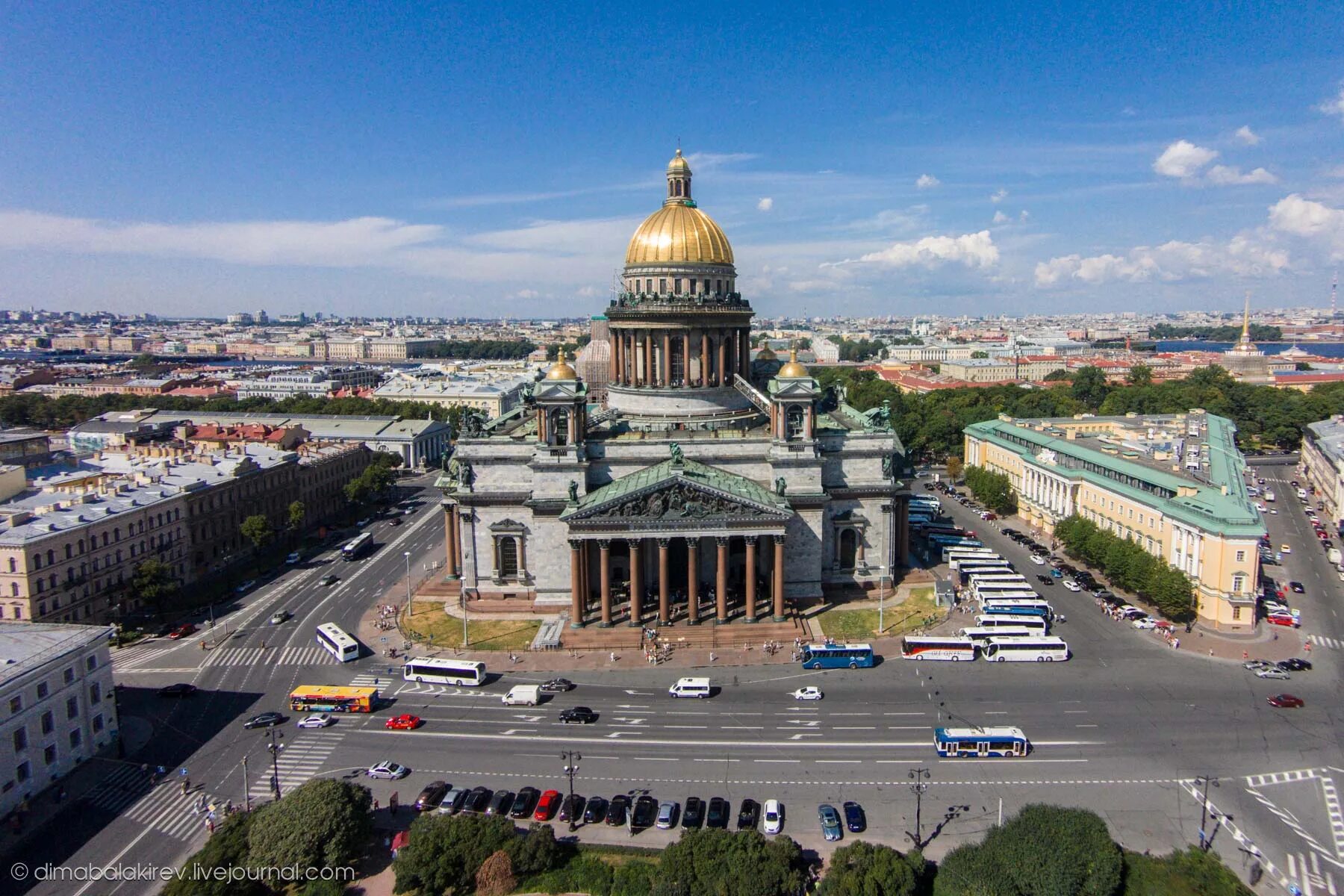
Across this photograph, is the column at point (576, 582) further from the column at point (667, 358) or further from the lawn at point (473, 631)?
the column at point (667, 358)

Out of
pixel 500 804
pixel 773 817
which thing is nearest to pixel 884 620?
pixel 773 817

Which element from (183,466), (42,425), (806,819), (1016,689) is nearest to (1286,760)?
(1016,689)

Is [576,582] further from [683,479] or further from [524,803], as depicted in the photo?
[524,803]

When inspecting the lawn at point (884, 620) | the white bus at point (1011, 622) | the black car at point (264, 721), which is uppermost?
the white bus at point (1011, 622)

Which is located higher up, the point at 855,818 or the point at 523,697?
the point at 523,697

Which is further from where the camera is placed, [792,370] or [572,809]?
[792,370]

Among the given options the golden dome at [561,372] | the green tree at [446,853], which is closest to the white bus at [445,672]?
the green tree at [446,853]

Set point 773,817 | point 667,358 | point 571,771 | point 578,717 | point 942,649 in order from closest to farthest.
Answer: point 773,817 → point 571,771 → point 578,717 → point 942,649 → point 667,358
